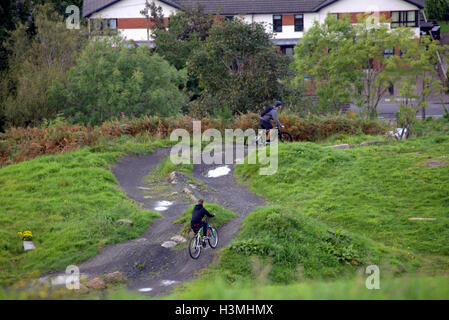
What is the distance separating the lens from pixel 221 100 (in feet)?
92.3

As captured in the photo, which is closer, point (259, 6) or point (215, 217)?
point (215, 217)

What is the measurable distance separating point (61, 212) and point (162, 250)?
3952 millimetres

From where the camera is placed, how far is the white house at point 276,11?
50.1m

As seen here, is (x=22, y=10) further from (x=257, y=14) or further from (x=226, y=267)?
(x=226, y=267)

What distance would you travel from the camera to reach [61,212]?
13.8 meters

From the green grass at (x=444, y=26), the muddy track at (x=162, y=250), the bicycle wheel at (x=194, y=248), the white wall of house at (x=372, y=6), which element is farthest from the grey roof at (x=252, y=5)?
the bicycle wheel at (x=194, y=248)

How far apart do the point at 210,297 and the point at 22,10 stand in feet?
145

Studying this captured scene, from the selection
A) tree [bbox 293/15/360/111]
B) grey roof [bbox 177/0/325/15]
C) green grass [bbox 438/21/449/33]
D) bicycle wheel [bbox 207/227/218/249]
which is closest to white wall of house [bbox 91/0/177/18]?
grey roof [bbox 177/0/325/15]

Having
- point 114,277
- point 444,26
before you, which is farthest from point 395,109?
point 114,277

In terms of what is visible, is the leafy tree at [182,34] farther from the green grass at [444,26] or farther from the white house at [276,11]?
the green grass at [444,26]

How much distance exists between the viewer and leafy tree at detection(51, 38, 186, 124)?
3153 cm

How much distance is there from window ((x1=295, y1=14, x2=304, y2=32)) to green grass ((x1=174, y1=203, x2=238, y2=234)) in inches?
1686

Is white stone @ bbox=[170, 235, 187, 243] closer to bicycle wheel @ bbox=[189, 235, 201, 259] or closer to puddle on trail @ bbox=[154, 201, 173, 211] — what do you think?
bicycle wheel @ bbox=[189, 235, 201, 259]

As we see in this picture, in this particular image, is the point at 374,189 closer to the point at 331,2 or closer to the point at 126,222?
the point at 126,222
